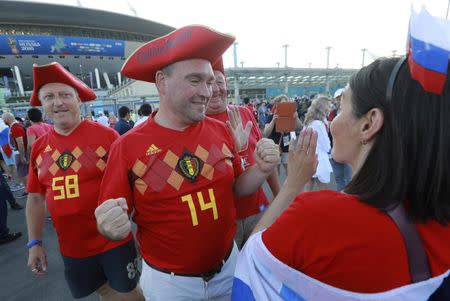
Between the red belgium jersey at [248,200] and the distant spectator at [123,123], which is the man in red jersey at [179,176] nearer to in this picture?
the red belgium jersey at [248,200]

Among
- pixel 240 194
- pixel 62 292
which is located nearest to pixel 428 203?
pixel 240 194

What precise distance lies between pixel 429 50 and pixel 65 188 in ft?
7.03

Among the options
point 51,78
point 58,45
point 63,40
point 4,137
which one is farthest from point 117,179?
point 63,40

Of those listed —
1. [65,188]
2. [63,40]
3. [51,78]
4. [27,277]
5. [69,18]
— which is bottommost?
[27,277]

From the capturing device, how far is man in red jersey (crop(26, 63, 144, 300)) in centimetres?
189

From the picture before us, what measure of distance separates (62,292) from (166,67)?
2.87m

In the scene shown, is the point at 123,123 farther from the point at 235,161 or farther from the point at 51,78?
the point at 235,161

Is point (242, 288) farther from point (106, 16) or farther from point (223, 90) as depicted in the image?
point (106, 16)

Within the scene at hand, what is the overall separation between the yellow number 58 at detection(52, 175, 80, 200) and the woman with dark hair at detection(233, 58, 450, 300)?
162 centimetres

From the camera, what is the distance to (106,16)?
42062mm

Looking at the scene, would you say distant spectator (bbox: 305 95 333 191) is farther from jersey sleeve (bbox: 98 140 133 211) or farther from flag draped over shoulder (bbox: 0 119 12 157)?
flag draped over shoulder (bbox: 0 119 12 157)

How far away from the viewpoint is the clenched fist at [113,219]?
1091 millimetres

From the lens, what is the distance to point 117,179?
1.34m

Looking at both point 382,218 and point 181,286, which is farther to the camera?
point 181,286
